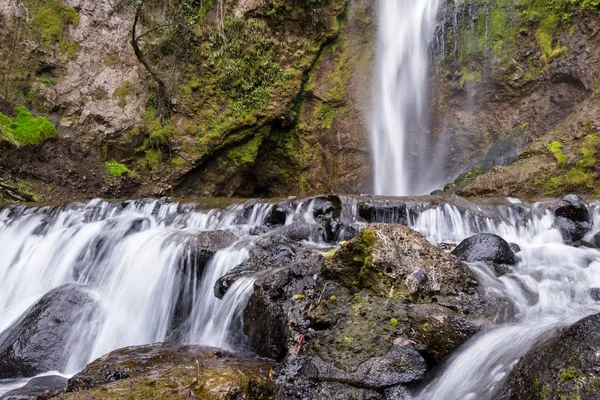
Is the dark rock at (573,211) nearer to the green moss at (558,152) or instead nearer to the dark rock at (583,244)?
the dark rock at (583,244)

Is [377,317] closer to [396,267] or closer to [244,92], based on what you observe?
[396,267]

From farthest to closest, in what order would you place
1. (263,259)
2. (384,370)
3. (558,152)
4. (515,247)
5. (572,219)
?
(558,152)
(572,219)
(515,247)
(263,259)
(384,370)

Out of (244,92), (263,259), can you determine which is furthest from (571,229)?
(244,92)

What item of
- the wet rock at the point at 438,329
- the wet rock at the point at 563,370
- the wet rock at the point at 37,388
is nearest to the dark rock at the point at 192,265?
the wet rock at the point at 37,388

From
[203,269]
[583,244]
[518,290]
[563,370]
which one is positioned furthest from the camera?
[583,244]

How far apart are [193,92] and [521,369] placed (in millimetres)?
11743

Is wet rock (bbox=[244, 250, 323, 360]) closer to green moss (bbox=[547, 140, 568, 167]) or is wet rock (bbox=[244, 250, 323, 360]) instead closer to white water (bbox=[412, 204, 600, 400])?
white water (bbox=[412, 204, 600, 400])

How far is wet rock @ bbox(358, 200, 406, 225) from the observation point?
742 centimetres

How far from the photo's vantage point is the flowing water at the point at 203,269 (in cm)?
346

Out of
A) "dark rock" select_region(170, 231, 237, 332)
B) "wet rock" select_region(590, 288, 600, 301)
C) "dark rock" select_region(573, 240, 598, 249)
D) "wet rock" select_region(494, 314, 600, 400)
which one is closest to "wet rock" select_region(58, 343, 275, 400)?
"dark rock" select_region(170, 231, 237, 332)

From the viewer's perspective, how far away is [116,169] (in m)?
11.7

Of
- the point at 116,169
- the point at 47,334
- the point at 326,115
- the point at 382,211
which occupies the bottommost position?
the point at 47,334

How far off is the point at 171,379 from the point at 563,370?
95.7 inches

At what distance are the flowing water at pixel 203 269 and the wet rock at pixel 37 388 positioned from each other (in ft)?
0.81
